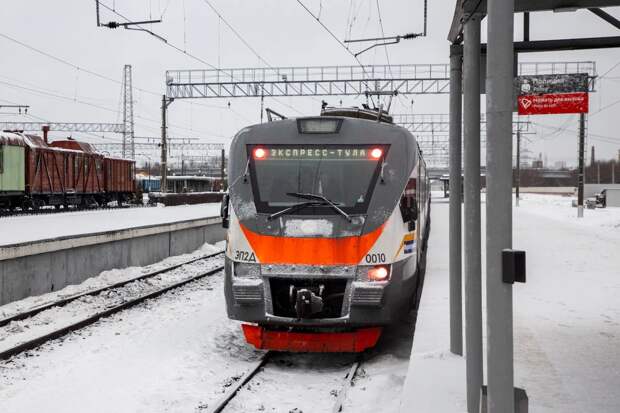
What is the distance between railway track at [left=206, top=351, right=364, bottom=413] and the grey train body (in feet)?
1.47

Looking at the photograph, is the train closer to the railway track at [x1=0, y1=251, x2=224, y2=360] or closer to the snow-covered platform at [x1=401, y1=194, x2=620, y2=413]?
the snow-covered platform at [x1=401, y1=194, x2=620, y2=413]

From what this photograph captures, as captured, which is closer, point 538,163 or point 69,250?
point 69,250

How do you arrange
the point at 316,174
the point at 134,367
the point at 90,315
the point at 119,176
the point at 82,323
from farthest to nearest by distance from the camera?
the point at 119,176 → the point at 90,315 → the point at 82,323 → the point at 316,174 → the point at 134,367

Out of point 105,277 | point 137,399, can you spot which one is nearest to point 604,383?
point 137,399

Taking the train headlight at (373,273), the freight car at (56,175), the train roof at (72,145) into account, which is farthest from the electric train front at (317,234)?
the train roof at (72,145)

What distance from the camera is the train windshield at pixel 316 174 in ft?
22.5

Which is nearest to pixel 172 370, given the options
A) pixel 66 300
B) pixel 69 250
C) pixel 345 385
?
pixel 345 385

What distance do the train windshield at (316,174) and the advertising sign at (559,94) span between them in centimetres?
288

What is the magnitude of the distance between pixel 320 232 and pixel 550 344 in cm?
264

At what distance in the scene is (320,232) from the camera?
6.50 meters

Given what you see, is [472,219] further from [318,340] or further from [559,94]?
[318,340]

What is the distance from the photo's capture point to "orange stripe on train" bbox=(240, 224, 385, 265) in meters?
6.41

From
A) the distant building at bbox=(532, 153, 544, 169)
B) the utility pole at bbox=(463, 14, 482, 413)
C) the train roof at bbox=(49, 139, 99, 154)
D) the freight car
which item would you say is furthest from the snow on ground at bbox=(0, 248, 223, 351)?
the distant building at bbox=(532, 153, 544, 169)

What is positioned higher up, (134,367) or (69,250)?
(69,250)
